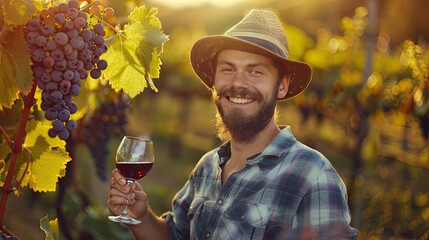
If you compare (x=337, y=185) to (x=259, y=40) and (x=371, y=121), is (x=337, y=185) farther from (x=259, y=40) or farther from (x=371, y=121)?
(x=371, y=121)

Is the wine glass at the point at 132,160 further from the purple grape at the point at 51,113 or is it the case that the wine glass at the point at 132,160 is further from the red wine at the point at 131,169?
the purple grape at the point at 51,113

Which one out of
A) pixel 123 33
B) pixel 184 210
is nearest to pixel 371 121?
pixel 184 210

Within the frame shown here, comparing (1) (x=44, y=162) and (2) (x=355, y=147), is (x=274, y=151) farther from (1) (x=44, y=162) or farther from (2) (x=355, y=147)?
(2) (x=355, y=147)

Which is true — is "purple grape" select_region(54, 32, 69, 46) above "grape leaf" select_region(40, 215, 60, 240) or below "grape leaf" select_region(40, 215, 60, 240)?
above

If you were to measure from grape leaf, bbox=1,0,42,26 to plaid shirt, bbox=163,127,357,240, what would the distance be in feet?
3.83

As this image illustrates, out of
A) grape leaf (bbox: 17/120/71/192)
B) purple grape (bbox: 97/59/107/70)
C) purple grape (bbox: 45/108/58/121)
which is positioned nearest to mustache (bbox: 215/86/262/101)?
grape leaf (bbox: 17/120/71/192)

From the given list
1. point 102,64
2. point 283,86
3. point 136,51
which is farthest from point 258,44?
point 102,64

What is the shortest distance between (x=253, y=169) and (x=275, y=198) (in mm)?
177

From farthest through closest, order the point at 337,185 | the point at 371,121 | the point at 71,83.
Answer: the point at 371,121 → the point at 337,185 → the point at 71,83

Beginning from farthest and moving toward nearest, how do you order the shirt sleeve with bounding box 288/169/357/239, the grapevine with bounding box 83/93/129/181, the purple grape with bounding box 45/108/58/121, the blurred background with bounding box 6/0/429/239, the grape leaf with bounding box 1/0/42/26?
the grapevine with bounding box 83/93/129/181 → the blurred background with bounding box 6/0/429/239 → the shirt sleeve with bounding box 288/169/357/239 → the purple grape with bounding box 45/108/58/121 → the grape leaf with bounding box 1/0/42/26

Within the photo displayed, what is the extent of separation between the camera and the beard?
255 cm

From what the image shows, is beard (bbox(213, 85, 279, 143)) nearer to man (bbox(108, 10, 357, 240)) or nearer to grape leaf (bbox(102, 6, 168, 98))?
man (bbox(108, 10, 357, 240))

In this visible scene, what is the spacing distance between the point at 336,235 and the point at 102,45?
972 millimetres

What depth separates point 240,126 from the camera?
257cm
